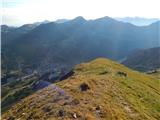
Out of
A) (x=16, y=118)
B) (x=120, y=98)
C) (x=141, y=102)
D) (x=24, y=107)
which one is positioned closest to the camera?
(x=16, y=118)

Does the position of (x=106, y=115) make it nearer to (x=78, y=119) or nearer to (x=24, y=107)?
(x=78, y=119)

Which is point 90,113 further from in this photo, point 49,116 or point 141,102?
point 141,102

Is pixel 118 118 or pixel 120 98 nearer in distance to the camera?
pixel 118 118

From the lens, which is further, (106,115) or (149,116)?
(149,116)

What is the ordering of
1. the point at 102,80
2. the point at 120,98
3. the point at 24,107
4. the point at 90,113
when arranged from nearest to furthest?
1. the point at 90,113
2. the point at 24,107
3. the point at 120,98
4. the point at 102,80

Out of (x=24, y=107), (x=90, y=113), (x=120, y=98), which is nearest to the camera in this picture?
(x=90, y=113)

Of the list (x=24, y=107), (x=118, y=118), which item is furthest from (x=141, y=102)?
(x=24, y=107)

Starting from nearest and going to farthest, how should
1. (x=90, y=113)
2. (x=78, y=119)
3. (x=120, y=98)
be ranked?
(x=78, y=119) < (x=90, y=113) < (x=120, y=98)

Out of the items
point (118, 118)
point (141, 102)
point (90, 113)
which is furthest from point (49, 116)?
point (141, 102)
